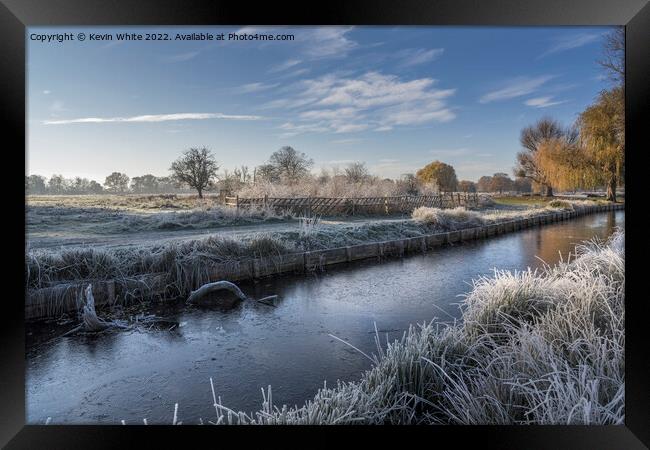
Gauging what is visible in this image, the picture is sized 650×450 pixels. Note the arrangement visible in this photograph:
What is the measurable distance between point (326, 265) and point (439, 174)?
2.42 m

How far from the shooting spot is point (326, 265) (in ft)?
15.7

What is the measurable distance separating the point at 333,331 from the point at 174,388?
1.18 m

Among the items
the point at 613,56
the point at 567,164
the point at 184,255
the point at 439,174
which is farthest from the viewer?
the point at 439,174

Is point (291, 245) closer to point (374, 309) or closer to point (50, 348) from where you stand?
point (374, 309)

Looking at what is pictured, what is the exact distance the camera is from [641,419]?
171cm

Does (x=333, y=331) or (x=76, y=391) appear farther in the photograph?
(x=333, y=331)

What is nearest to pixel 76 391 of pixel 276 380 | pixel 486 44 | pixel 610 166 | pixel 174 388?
pixel 174 388

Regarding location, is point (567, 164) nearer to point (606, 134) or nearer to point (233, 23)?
point (606, 134)

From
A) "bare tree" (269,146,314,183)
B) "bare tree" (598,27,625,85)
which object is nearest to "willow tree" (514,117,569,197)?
"bare tree" (598,27,625,85)

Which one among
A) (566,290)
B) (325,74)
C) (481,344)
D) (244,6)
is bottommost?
(481,344)

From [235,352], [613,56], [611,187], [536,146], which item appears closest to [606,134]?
[611,187]

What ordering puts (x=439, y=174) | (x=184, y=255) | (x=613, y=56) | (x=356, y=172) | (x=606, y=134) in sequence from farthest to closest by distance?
(x=356, y=172)
(x=439, y=174)
(x=184, y=255)
(x=606, y=134)
(x=613, y=56)

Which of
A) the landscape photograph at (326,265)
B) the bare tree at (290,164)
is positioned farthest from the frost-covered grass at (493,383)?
the bare tree at (290,164)

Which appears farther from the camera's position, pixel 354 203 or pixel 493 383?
pixel 354 203
